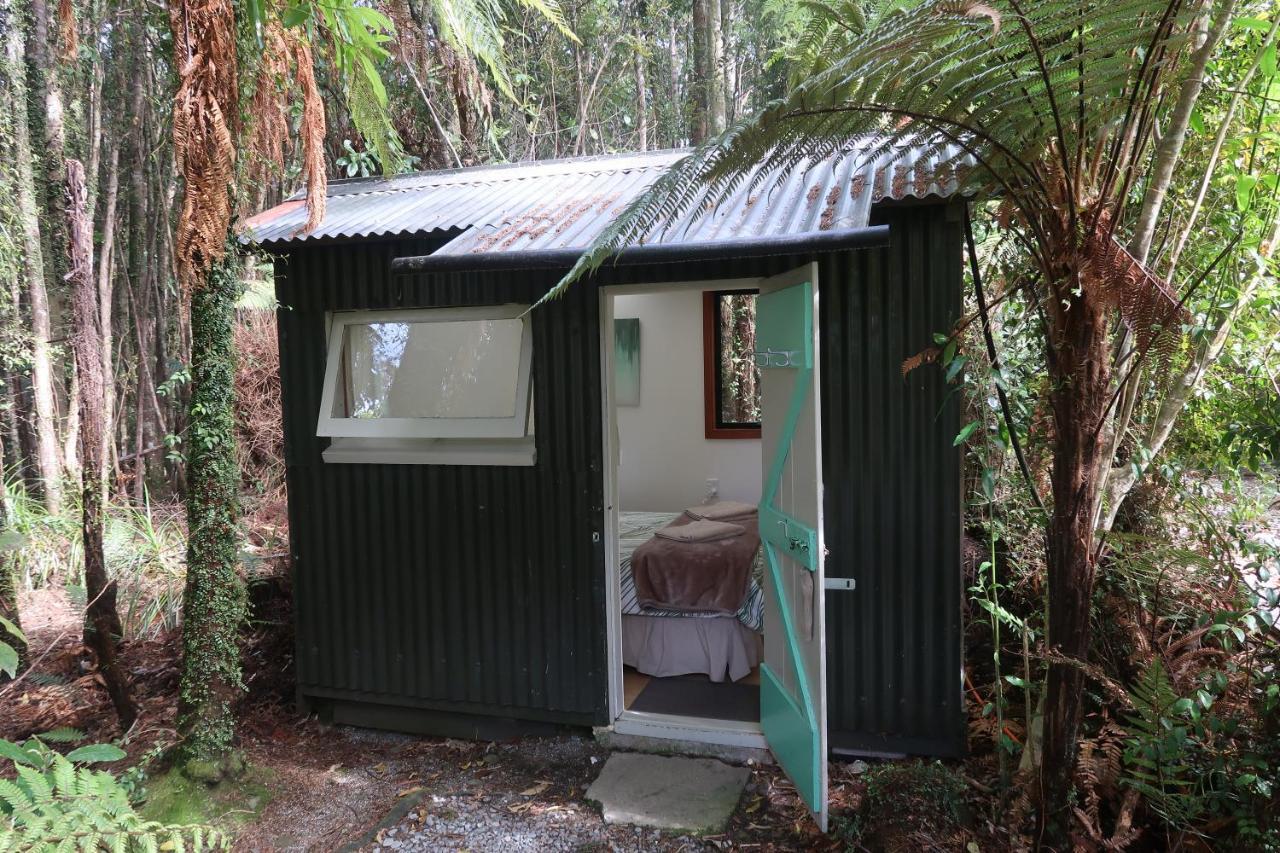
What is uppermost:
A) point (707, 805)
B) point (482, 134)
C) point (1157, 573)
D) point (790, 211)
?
point (482, 134)

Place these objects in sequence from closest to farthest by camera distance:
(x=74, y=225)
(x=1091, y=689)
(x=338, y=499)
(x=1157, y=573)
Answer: (x=1157, y=573) < (x=1091, y=689) < (x=74, y=225) < (x=338, y=499)

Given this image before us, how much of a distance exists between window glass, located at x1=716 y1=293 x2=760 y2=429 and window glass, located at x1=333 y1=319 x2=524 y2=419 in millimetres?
3416

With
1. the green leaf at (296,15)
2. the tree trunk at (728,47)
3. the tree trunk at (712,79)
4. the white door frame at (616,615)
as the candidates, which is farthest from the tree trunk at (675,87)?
the green leaf at (296,15)

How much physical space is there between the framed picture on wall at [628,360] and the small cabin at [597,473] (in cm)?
259

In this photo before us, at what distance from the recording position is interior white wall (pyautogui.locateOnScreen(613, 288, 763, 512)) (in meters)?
7.02

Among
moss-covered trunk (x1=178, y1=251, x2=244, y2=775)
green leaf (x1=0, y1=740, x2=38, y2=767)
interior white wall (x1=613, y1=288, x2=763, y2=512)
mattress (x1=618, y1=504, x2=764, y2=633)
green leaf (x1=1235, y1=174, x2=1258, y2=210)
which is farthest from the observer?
interior white wall (x1=613, y1=288, x2=763, y2=512)

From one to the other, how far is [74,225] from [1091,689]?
4.76 m

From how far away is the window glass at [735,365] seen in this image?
7086 mm

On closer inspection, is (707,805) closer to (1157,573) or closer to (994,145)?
(1157,573)

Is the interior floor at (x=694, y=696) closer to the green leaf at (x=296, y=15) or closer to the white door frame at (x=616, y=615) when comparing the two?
the white door frame at (x=616, y=615)

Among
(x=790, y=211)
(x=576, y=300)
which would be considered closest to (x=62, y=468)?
(x=576, y=300)

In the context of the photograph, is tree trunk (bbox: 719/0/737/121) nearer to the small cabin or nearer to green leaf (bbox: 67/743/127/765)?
the small cabin

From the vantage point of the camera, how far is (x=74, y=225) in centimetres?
349

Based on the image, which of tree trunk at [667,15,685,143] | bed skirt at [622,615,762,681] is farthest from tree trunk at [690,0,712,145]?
bed skirt at [622,615,762,681]
